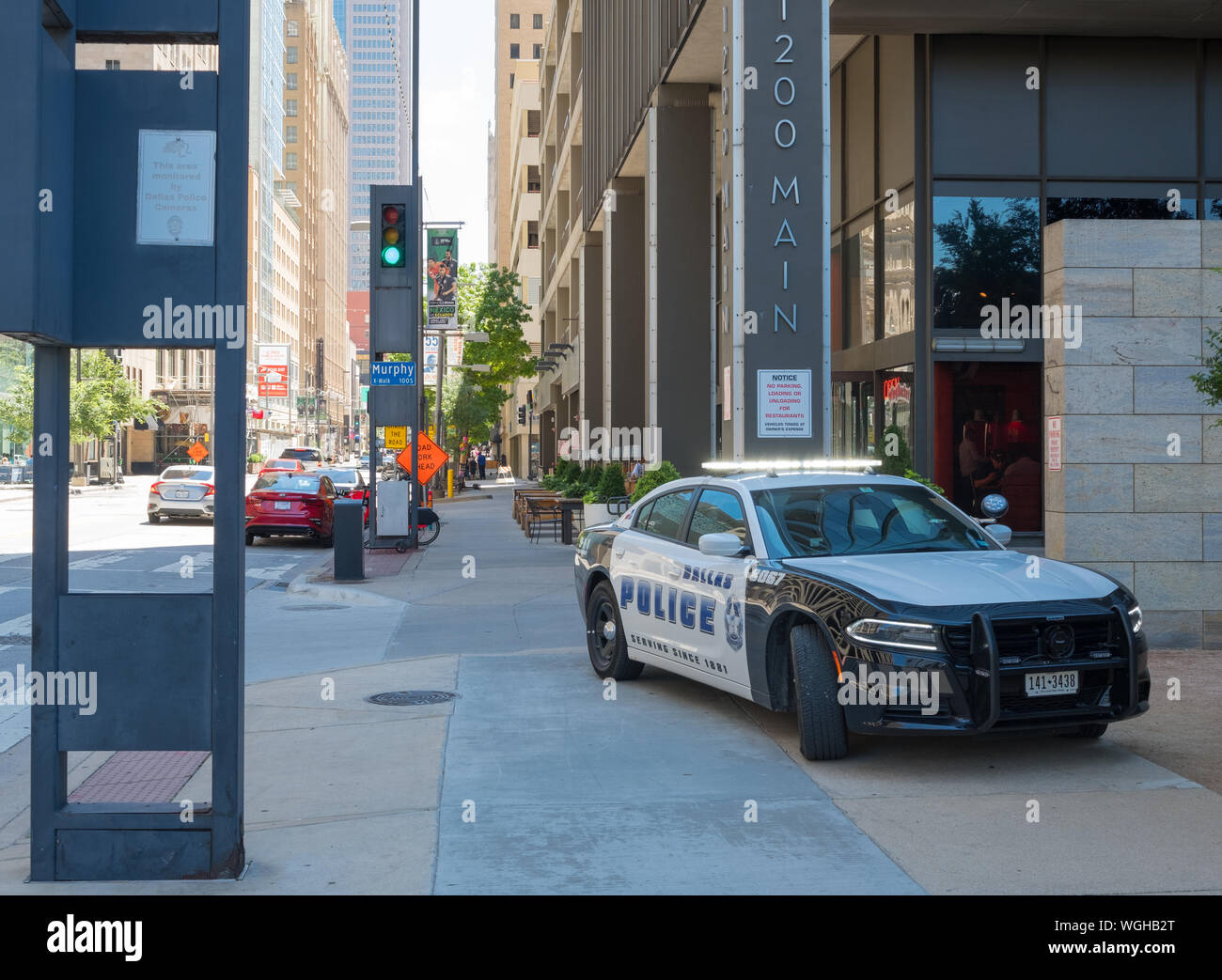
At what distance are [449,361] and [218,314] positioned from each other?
5941cm

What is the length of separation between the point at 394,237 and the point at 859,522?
1419 centimetres

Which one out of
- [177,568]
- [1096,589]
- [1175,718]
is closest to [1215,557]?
[1175,718]

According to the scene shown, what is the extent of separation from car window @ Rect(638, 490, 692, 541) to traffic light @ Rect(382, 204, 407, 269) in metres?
11.9

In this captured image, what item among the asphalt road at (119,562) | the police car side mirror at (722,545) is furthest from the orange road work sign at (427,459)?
the police car side mirror at (722,545)

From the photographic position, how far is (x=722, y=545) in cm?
800

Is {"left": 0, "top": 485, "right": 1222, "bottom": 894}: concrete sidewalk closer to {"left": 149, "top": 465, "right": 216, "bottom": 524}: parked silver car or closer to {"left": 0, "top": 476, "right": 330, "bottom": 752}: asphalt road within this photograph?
{"left": 0, "top": 476, "right": 330, "bottom": 752}: asphalt road

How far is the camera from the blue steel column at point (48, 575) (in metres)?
5.08

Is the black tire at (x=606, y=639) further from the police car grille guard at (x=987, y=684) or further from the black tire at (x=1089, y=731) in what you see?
the police car grille guard at (x=987, y=684)

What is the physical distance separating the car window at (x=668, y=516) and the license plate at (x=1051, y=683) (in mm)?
3022

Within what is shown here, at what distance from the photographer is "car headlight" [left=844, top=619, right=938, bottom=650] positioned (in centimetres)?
668

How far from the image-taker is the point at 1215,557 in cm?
1123

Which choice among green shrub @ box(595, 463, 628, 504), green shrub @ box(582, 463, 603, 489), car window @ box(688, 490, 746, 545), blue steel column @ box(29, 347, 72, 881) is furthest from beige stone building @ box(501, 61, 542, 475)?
blue steel column @ box(29, 347, 72, 881)
